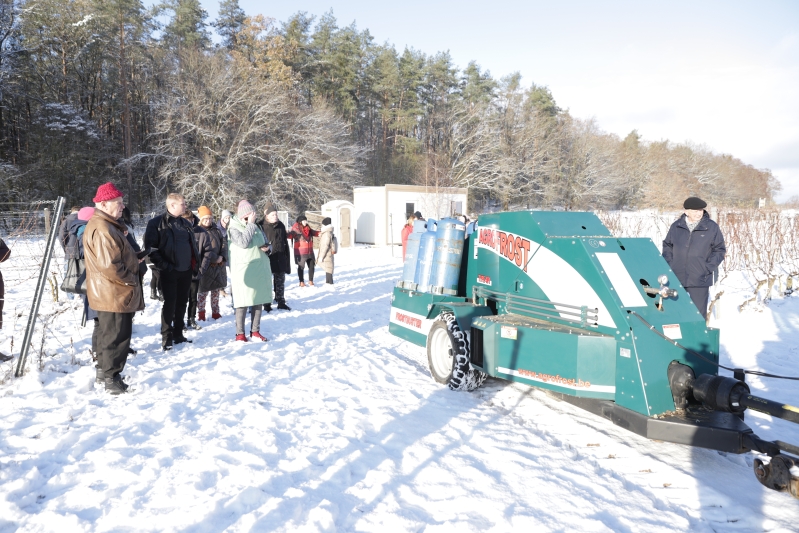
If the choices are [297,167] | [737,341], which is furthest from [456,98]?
[737,341]

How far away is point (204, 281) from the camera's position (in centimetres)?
747

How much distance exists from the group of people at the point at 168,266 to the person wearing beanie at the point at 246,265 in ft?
0.04

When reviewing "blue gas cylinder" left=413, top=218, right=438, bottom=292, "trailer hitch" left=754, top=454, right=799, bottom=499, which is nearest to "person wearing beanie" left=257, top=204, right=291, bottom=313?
"blue gas cylinder" left=413, top=218, right=438, bottom=292

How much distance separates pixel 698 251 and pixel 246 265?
5.27m

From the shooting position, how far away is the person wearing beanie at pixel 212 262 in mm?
7418

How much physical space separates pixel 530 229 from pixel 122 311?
3.66m

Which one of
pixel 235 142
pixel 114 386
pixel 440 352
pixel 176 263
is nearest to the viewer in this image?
pixel 114 386

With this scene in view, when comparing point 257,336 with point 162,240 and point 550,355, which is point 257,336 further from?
point 550,355

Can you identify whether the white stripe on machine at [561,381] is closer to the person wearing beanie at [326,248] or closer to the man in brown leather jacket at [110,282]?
the man in brown leather jacket at [110,282]

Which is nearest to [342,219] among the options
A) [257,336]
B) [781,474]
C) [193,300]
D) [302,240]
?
[302,240]

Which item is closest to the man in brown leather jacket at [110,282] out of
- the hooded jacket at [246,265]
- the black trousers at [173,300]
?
the black trousers at [173,300]

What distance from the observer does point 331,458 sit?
138 inches

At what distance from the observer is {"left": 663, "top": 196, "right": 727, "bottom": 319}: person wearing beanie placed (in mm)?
5664

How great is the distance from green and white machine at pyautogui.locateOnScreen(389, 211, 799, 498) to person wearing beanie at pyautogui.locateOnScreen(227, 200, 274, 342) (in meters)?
2.43
